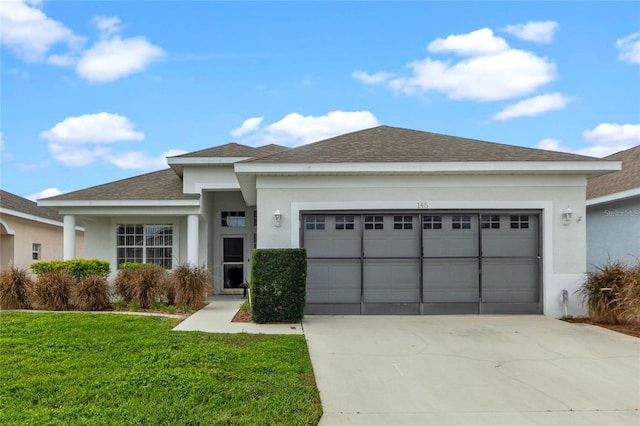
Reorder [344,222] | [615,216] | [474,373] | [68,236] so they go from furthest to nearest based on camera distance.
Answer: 1. [68,236]
2. [615,216]
3. [344,222]
4. [474,373]

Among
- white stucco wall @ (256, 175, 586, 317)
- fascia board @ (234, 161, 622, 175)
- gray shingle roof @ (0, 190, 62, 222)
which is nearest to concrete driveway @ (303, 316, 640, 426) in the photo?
white stucco wall @ (256, 175, 586, 317)

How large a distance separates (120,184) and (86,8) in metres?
6.37

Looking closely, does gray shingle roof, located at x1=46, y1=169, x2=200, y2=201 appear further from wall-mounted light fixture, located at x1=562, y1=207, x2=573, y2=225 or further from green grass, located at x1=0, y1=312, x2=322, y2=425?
wall-mounted light fixture, located at x1=562, y1=207, x2=573, y2=225

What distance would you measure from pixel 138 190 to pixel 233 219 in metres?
3.35

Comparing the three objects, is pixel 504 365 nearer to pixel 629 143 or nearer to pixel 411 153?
pixel 411 153

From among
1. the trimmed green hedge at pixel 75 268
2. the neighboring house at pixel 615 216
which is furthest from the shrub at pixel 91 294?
the neighboring house at pixel 615 216

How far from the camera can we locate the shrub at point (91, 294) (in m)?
10.9

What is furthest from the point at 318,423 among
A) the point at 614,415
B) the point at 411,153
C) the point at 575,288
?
the point at 575,288

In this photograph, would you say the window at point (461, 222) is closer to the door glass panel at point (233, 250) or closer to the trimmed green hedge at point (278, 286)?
the trimmed green hedge at point (278, 286)

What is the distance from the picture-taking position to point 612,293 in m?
9.50

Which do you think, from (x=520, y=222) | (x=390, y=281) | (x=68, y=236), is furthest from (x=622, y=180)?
(x=68, y=236)

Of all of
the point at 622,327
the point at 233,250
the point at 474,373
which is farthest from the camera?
the point at 233,250

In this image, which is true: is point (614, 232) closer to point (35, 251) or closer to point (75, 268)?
point (75, 268)

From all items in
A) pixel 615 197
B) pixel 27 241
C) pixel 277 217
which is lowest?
pixel 27 241
